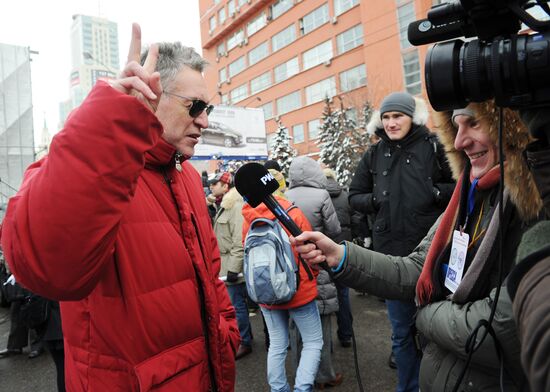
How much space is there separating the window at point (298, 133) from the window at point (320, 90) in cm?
235

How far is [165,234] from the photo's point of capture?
1466 millimetres

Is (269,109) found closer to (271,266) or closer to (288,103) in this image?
(288,103)

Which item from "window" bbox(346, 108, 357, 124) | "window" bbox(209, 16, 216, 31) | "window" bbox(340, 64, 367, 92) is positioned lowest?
"window" bbox(346, 108, 357, 124)

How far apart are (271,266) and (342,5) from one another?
113ft

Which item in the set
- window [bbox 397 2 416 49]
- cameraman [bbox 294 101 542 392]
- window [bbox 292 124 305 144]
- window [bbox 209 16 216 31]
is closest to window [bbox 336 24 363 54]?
window [bbox 397 2 416 49]

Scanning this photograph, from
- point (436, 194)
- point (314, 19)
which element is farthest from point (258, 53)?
point (436, 194)

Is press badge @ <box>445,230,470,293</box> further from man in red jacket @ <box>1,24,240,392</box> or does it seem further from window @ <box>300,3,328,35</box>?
window @ <box>300,3,328,35</box>

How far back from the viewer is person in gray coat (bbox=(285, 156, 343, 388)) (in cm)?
360

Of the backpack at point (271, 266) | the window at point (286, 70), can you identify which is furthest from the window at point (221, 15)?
the backpack at point (271, 266)

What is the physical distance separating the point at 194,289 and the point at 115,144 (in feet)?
2.39

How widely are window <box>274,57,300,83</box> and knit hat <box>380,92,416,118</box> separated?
35887 millimetres

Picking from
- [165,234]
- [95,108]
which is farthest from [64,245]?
[165,234]

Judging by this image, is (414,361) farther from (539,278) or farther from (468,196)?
(539,278)

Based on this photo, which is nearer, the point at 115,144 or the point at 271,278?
the point at 115,144
